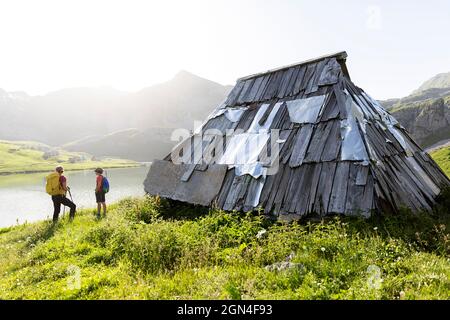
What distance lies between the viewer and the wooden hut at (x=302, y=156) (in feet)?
32.3

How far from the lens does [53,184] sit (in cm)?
1473

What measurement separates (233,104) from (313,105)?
208 inches

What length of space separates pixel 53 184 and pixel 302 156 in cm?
1213

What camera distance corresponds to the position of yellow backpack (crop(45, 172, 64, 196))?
14.6 meters

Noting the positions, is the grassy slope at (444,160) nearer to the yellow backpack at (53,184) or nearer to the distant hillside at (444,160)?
the distant hillside at (444,160)

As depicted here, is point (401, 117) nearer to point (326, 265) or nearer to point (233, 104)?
point (233, 104)

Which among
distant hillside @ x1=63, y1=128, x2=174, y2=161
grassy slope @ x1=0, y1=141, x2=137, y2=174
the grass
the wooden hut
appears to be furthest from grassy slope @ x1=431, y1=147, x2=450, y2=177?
distant hillside @ x1=63, y1=128, x2=174, y2=161

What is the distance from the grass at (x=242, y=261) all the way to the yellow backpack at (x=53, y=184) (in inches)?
156

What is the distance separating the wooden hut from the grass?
781 millimetres

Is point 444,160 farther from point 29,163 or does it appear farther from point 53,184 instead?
point 29,163

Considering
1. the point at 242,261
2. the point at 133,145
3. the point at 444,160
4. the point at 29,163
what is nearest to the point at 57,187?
the point at 242,261

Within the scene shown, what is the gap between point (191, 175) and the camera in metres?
14.2

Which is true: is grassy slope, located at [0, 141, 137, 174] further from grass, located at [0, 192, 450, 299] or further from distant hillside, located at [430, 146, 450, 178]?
grass, located at [0, 192, 450, 299]
